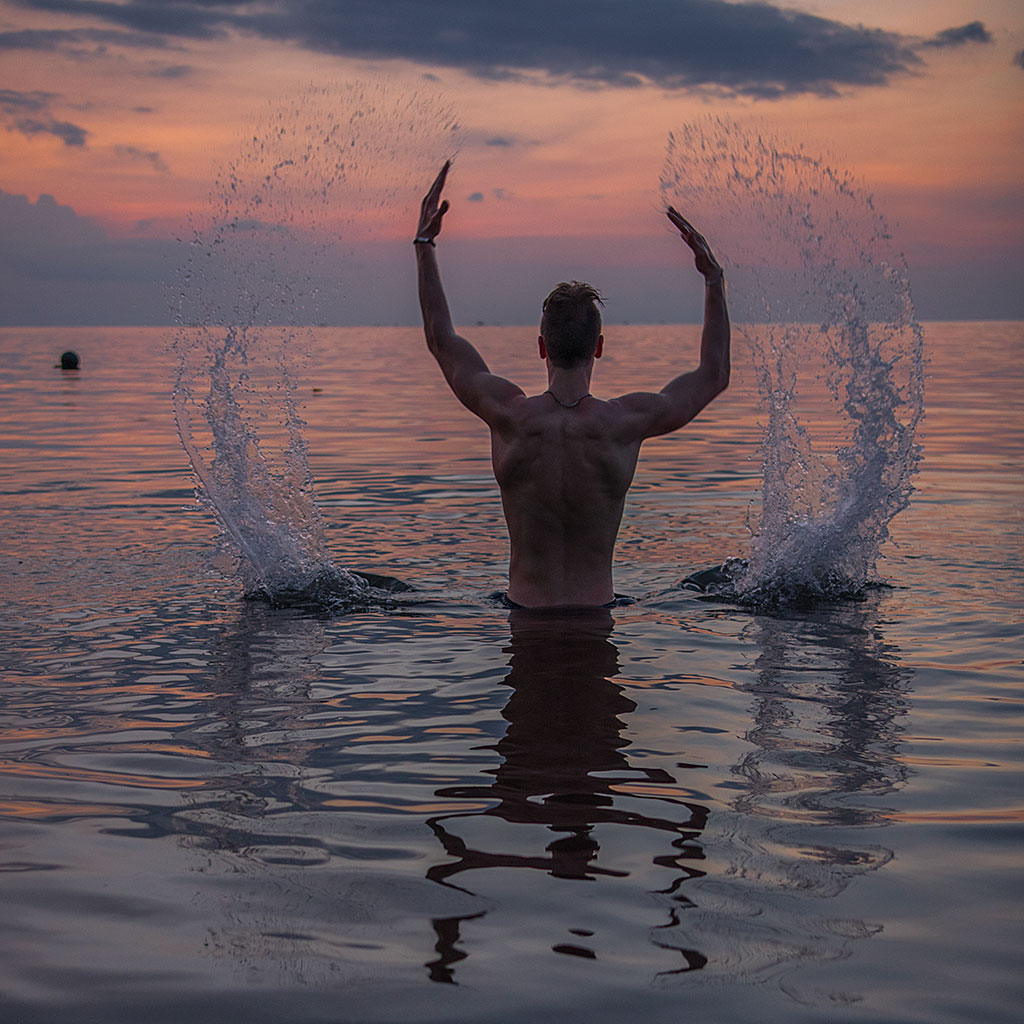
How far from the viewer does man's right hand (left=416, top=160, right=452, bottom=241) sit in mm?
6523

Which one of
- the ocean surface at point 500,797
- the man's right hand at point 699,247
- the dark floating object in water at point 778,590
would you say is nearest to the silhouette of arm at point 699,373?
the man's right hand at point 699,247

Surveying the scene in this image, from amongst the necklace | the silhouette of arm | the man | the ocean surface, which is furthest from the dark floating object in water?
the necklace

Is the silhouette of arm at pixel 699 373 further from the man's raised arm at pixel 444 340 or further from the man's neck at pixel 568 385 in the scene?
the man's raised arm at pixel 444 340

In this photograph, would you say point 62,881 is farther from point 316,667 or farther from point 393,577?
point 393,577

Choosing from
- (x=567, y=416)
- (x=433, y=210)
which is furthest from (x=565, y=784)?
(x=433, y=210)

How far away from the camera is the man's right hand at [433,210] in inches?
257

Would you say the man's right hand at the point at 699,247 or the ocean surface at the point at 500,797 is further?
the man's right hand at the point at 699,247

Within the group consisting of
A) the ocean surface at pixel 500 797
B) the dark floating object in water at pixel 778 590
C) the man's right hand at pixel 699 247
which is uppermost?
the man's right hand at pixel 699 247

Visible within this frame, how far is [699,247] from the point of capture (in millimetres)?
6512

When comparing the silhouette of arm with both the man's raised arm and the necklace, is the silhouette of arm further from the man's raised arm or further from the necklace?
the man's raised arm

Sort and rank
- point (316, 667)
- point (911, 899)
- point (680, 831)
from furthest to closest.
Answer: point (316, 667) → point (680, 831) → point (911, 899)

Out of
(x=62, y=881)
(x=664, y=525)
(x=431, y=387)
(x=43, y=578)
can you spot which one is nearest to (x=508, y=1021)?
(x=62, y=881)

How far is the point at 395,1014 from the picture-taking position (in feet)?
9.00

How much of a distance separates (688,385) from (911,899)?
3549mm
